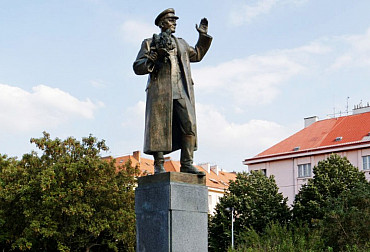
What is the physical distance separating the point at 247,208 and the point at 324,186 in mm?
6112

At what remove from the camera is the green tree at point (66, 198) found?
33.4m

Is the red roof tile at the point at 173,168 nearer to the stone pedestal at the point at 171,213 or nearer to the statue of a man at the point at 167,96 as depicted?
the statue of a man at the point at 167,96

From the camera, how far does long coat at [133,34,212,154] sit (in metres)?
8.10

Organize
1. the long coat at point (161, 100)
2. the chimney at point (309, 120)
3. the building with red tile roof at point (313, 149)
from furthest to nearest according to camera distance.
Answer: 1. the chimney at point (309, 120)
2. the building with red tile roof at point (313, 149)
3. the long coat at point (161, 100)

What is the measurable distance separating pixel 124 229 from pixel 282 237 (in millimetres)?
11135

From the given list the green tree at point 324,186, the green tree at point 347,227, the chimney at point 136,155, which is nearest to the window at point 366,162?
the green tree at point 324,186

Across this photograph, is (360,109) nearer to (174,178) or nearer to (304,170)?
(304,170)

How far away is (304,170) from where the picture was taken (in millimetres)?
54875

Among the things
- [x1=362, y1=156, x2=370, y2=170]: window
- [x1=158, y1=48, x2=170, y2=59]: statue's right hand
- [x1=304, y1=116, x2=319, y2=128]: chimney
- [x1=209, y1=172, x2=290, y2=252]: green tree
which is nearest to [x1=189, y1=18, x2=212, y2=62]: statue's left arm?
[x1=158, y1=48, x2=170, y2=59]: statue's right hand

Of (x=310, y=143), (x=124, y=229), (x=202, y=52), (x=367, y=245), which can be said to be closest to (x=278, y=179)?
(x=310, y=143)

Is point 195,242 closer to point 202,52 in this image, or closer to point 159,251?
point 159,251

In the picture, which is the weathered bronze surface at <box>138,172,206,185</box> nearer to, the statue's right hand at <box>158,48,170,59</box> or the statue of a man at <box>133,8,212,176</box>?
A: the statue of a man at <box>133,8,212,176</box>

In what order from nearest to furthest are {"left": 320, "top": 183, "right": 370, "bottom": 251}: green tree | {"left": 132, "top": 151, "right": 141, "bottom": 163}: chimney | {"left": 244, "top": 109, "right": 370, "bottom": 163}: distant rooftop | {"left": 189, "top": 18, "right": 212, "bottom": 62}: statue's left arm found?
1. {"left": 189, "top": 18, "right": 212, "bottom": 62}: statue's left arm
2. {"left": 320, "top": 183, "right": 370, "bottom": 251}: green tree
3. {"left": 244, "top": 109, "right": 370, "bottom": 163}: distant rooftop
4. {"left": 132, "top": 151, "right": 141, "bottom": 163}: chimney

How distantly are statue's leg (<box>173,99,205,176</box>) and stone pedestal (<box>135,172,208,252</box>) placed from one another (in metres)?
0.30
